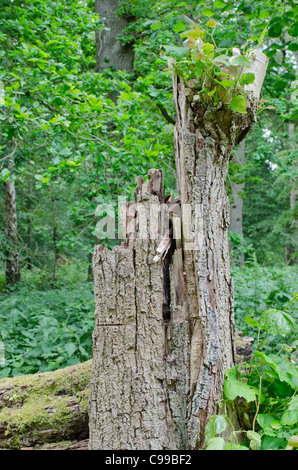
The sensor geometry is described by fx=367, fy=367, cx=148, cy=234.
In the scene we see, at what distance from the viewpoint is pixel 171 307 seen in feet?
7.02

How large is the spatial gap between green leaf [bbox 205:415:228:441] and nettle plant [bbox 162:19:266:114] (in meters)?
1.64

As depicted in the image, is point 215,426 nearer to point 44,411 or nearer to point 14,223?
point 44,411

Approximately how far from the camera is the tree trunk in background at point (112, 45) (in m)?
7.39

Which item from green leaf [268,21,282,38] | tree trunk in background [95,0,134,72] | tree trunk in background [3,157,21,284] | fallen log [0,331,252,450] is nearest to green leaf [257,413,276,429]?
fallen log [0,331,252,450]

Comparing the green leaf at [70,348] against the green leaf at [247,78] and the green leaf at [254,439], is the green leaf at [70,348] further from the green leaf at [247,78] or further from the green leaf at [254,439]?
the green leaf at [247,78]

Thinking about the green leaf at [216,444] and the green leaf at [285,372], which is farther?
the green leaf at [285,372]

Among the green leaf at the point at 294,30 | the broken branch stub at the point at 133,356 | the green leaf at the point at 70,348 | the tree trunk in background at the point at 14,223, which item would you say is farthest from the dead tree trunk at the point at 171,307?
the tree trunk in background at the point at 14,223

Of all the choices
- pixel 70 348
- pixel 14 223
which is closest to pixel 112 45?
pixel 14 223

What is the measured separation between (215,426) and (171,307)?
25.5 inches

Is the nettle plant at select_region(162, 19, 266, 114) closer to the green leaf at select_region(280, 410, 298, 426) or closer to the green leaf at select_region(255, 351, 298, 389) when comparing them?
the green leaf at select_region(255, 351, 298, 389)

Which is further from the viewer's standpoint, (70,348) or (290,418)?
(70,348)

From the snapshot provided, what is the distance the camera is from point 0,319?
5289 millimetres

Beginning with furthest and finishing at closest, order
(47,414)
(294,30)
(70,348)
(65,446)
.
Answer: (70,348) < (294,30) < (47,414) < (65,446)

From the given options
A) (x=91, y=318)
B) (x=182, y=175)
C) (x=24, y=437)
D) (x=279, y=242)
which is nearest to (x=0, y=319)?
(x=91, y=318)
